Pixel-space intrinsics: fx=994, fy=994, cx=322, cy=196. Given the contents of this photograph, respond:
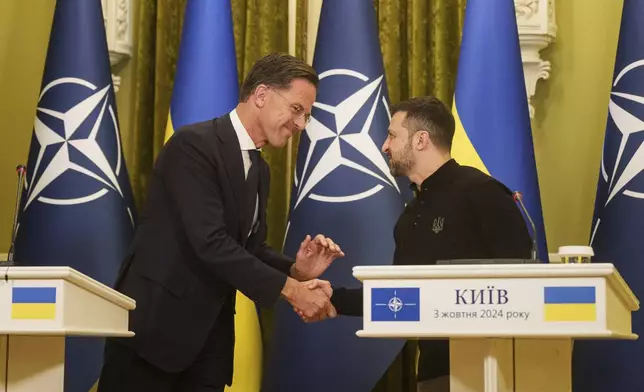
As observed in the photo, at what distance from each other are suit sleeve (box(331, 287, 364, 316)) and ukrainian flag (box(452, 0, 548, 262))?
1024 mm

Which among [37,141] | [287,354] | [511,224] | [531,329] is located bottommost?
[287,354]

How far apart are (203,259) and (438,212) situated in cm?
78

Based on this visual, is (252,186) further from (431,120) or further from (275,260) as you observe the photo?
(431,120)

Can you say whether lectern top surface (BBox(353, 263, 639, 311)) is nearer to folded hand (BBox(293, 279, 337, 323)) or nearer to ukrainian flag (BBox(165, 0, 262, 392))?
folded hand (BBox(293, 279, 337, 323))

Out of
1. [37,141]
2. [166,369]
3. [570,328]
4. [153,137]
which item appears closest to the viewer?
[570,328]

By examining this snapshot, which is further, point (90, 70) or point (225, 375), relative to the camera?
point (90, 70)

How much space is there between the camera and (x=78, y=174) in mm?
4266

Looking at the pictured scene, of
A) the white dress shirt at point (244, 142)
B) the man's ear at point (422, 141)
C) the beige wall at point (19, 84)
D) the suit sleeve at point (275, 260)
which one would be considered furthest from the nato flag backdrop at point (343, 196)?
the beige wall at point (19, 84)

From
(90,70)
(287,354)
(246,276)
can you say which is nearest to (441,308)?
(246,276)

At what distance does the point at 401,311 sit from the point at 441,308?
91 mm

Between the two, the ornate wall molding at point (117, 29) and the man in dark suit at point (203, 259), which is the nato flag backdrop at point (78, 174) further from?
the man in dark suit at point (203, 259)

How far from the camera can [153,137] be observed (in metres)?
4.80

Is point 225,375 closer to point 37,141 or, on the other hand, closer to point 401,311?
point 401,311

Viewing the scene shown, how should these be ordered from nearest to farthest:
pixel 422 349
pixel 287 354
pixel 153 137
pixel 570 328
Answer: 1. pixel 570 328
2. pixel 422 349
3. pixel 287 354
4. pixel 153 137
